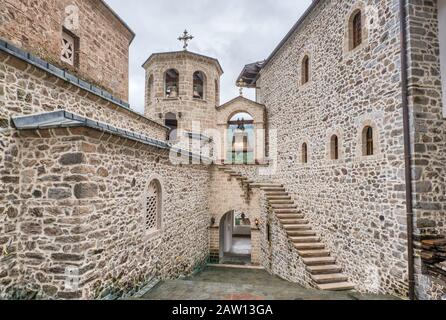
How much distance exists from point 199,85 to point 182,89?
1.22 meters

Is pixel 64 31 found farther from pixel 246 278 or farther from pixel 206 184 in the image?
pixel 246 278

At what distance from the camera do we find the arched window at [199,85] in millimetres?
13070

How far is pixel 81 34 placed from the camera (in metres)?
7.42

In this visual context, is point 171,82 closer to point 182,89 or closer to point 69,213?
point 182,89

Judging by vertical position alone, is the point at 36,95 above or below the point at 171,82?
below

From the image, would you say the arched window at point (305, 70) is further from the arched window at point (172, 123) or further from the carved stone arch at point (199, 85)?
the arched window at point (172, 123)

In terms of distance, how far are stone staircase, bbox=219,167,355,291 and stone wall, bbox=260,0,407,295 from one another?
29 centimetres

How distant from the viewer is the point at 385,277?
5.54 meters

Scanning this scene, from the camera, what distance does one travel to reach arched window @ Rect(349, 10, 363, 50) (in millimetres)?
6730

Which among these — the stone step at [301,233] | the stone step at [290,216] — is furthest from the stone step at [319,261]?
the stone step at [290,216]

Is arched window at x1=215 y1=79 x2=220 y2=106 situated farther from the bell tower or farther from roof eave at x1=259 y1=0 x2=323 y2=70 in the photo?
roof eave at x1=259 y1=0 x2=323 y2=70

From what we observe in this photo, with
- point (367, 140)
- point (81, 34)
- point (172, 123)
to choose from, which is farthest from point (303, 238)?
point (81, 34)
